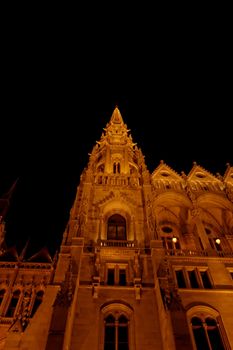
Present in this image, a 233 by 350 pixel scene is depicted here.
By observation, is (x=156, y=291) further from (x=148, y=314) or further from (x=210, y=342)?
(x=210, y=342)

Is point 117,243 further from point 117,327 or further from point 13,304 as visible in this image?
point 13,304

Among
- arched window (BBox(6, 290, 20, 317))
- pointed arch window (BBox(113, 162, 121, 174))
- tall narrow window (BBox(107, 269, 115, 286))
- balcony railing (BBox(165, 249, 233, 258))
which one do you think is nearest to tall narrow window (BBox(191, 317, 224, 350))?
balcony railing (BBox(165, 249, 233, 258))

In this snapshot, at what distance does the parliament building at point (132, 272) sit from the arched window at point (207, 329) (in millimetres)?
48

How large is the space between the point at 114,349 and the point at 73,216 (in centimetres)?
941

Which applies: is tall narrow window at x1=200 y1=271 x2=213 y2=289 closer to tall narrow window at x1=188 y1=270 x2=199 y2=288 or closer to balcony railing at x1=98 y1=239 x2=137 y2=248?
tall narrow window at x1=188 y1=270 x2=199 y2=288

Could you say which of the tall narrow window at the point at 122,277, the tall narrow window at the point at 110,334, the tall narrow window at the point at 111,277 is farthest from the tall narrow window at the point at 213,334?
the tall narrow window at the point at 111,277

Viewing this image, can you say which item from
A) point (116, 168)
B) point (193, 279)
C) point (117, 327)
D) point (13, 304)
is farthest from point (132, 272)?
point (116, 168)

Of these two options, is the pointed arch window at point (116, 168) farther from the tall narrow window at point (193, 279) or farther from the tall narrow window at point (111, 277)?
the tall narrow window at point (193, 279)

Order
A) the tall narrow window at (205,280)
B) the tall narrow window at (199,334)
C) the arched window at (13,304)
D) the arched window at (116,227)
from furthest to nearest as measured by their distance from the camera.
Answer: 1. the arched window at (116,227)
2. the arched window at (13,304)
3. the tall narrow window at (205,280)
4. the tall narrow window at (199,334)

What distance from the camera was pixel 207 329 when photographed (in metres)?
15.0

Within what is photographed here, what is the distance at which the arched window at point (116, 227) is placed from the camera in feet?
68.7

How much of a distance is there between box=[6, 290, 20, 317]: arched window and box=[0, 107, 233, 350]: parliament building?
0.22ft

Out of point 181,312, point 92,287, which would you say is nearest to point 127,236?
point 92,287

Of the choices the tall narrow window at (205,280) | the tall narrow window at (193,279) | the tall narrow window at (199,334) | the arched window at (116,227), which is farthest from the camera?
the arched window at (116,227)
